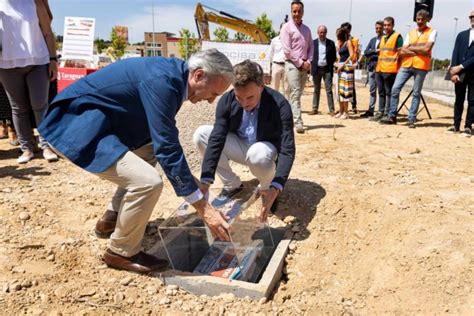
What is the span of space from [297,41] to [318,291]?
4089 millimetres

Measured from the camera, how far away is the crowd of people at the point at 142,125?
7.06 ft

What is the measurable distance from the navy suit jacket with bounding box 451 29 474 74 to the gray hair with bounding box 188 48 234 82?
15.8 ft

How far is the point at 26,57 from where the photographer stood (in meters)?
3.76

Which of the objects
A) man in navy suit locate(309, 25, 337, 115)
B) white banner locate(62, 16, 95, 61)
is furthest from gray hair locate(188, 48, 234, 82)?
white banner locate(62, 16, 95, 61)

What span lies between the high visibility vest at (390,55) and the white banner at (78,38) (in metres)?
5.66

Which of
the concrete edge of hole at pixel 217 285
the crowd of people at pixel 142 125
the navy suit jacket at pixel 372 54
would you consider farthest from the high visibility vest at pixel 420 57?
the concrete edge of hole at pixel 217 285

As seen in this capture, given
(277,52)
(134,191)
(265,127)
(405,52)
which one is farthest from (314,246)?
(277,52)

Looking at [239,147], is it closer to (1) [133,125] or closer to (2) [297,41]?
(1) [133,125]

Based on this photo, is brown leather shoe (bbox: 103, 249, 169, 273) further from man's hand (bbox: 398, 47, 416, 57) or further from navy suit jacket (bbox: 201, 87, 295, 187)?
man's hand (bbox: 398, 47, 416, 57)

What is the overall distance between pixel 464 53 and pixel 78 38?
7.14 m

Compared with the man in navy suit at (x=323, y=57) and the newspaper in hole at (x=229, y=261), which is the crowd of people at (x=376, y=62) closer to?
the man in navy suit at (x=323, y=57)

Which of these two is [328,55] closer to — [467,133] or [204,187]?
[467,133]

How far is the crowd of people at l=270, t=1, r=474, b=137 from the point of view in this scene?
5797 millimetres

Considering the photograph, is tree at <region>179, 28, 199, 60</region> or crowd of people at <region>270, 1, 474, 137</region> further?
tree at <region>179, 28, 199, 60</region>
